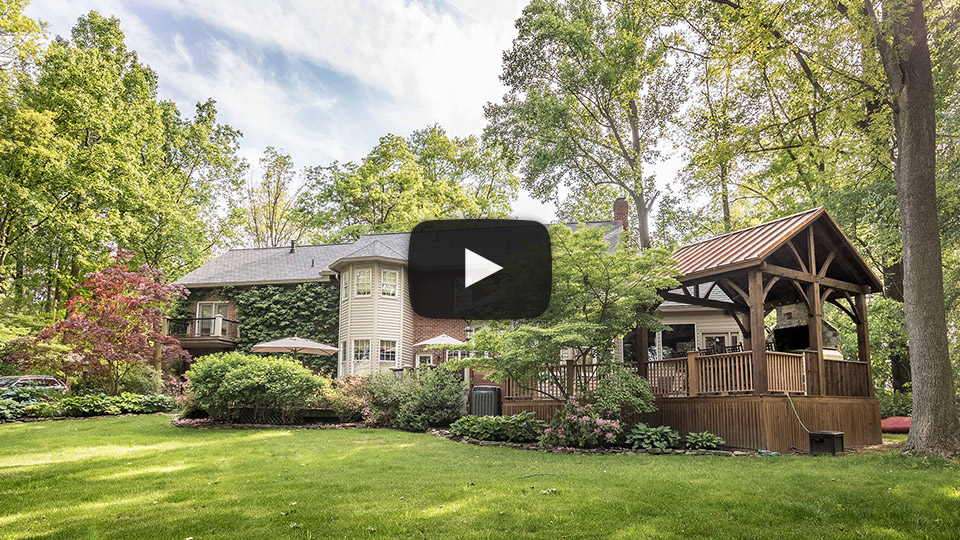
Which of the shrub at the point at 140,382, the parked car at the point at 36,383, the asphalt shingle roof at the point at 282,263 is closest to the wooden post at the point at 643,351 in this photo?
the asphalt shingle roof at the point at 282,263

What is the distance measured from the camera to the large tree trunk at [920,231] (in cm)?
876

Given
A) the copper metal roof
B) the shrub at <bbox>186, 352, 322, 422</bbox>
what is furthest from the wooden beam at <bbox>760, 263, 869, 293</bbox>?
the shrub at <bbox>186, 352, 322, 422</bbox>

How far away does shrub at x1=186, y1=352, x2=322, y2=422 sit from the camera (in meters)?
13.6

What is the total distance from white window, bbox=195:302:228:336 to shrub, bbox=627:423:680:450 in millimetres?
19693

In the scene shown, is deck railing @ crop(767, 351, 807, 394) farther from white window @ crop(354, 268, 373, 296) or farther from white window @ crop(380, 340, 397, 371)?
white window @ crop(354, 268, 373, 296)

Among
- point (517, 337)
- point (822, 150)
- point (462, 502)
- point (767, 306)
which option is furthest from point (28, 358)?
point (822, 150)

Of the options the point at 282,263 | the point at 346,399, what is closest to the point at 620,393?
the point at 346,399

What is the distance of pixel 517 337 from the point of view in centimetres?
1038

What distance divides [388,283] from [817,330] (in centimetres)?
1489

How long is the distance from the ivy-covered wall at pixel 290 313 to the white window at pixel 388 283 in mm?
2688

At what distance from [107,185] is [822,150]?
78.4ft

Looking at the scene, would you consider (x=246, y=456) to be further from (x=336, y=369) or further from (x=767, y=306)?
(x=336, y=369)

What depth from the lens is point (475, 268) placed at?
1786 centimetres

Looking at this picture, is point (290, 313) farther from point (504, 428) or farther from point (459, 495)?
point (459, 495)
